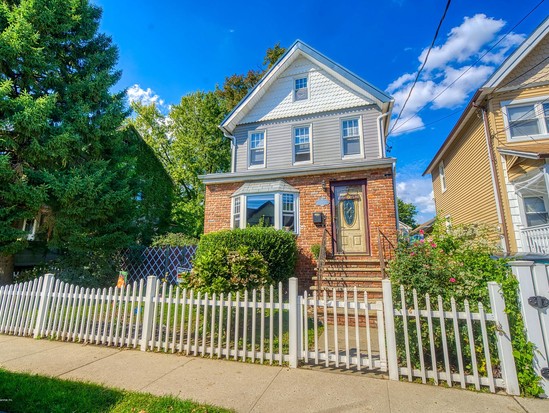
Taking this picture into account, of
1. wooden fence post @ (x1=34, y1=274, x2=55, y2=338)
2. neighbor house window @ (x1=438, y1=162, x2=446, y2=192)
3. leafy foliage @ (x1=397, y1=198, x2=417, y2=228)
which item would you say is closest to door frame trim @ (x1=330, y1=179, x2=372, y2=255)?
wooden fence post @ (x1=34, y1=274, x2=55, y2=338)

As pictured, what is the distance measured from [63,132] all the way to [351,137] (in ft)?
34.5

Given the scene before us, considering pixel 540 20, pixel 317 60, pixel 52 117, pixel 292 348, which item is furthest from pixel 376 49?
pixel 52 117

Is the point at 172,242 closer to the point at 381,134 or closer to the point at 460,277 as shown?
the point at 381,134

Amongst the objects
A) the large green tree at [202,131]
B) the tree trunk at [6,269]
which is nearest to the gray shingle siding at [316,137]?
the tree trunk at [6,269]

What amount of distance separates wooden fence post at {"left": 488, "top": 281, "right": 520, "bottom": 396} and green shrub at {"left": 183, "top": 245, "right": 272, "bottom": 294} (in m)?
3.60

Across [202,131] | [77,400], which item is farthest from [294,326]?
[202,131]

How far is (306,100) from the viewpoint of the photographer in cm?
1178

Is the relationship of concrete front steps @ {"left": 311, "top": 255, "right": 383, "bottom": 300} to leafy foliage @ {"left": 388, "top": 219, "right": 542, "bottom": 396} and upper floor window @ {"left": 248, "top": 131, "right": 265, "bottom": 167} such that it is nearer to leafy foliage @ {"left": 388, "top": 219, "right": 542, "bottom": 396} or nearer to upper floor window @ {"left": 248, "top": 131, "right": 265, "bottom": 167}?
leafy foliage @ {"left": 388, "top": 219, "right": 542, "bottom": 396}

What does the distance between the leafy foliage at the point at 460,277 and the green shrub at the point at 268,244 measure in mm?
3927

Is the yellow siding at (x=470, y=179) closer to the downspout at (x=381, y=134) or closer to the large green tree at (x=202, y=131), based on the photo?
the downspout at (x=381, y=134)

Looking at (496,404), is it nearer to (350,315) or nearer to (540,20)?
(350,315)

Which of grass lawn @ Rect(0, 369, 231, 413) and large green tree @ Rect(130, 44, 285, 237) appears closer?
grass lawn @ Rect(0, 369, 231, 413)

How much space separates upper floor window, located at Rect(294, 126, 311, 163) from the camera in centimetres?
1143

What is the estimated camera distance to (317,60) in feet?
38.5
